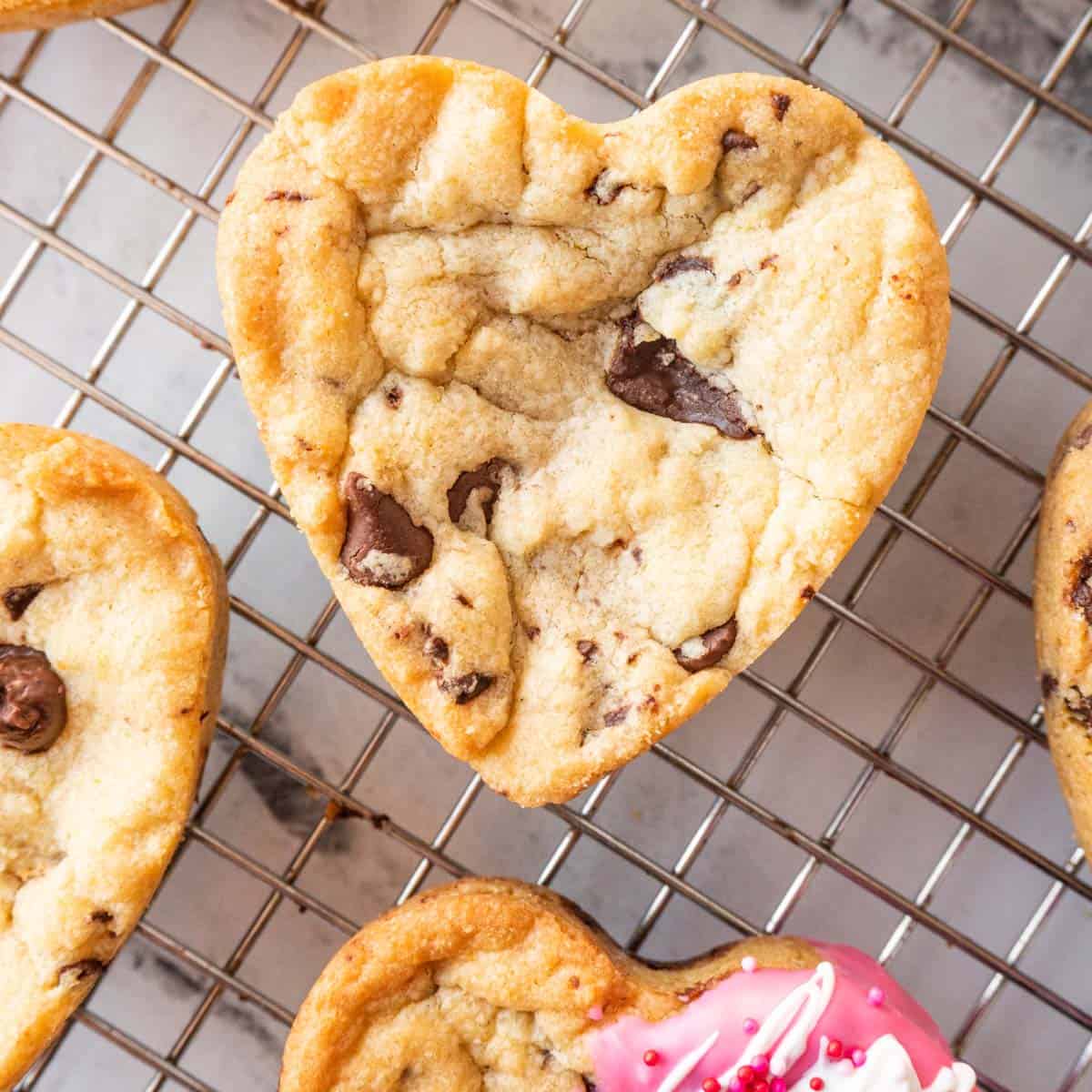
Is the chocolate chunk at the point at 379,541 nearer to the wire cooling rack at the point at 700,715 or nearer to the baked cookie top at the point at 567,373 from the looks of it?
the baked cookie top at the point at 567,373

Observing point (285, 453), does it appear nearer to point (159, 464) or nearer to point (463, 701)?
point (463, 701)

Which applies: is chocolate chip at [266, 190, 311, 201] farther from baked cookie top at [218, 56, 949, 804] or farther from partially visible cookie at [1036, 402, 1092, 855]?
partially visible cookie at [1036, 402, 1092, 855]

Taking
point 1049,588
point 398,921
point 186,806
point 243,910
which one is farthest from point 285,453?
point 1049,588

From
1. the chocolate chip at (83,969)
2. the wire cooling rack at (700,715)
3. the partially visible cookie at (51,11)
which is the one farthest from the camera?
the wire cooling rack at (700,715)

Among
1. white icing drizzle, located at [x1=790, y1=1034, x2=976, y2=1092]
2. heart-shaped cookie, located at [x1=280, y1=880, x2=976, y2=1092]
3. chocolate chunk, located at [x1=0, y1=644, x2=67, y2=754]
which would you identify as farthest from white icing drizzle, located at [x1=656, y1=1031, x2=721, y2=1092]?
chocolate chunk, located at [x1=0, y1=644, x2=67, y2=754]

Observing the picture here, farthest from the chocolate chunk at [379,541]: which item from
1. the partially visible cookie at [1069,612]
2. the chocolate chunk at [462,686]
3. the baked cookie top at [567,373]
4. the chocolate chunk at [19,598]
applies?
the partially visible cookie at [1069,612]

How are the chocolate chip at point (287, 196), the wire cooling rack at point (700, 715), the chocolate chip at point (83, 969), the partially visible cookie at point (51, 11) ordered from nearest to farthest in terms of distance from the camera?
the chocolate chip at point (287, 196), the chocolate chip at point (83, 969), the partially visible cookie at point (51, 11), the wire cooling rack at point (700, 715)

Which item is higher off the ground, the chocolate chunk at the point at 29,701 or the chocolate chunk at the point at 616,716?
the chocolate chunk at the point at 616,716
